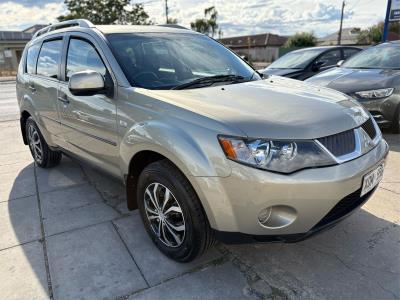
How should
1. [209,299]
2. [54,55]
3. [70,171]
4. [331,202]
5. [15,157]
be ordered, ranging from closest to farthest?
[331,202], [209,299], [54,55], [70,171], [15,157]

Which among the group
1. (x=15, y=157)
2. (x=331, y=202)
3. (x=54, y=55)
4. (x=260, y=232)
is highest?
(x=54, y=55)

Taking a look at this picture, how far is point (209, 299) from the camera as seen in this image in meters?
2.32

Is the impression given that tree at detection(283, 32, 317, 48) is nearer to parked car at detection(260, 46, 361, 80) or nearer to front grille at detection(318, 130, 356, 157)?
parked car at detection(260, 46, 361, 80)

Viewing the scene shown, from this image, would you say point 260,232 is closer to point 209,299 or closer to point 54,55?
point 209,299

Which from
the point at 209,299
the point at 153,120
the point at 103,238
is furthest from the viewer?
the point at 103,238

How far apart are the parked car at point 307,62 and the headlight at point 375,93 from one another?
298 cm

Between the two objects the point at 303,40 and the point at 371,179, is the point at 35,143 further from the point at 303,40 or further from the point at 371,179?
the point at 303,40

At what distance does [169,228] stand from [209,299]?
0.60m

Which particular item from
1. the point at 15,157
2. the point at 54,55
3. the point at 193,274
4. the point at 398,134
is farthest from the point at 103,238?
the point at 398,134

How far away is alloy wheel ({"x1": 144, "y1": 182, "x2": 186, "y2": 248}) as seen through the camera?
257 cm

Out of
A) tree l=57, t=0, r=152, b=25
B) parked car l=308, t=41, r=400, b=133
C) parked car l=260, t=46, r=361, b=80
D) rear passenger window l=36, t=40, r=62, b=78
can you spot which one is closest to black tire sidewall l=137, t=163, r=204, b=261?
rear passenger window l=36, t=40, r=62, b=78

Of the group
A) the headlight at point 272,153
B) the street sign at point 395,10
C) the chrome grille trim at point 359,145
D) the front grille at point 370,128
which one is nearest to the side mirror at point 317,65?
the street sign at point 395,10

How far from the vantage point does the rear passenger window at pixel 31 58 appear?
462cm

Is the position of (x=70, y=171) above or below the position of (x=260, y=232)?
below
